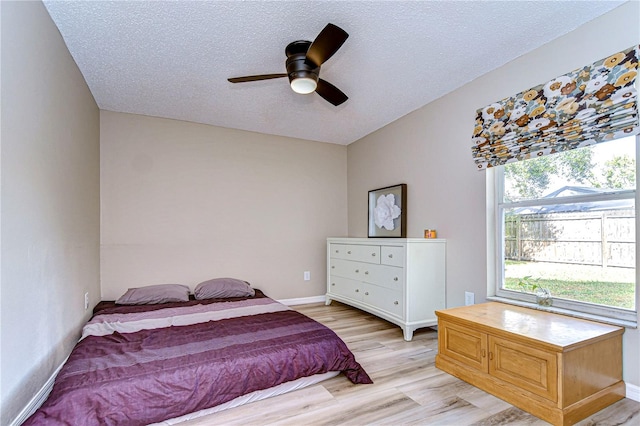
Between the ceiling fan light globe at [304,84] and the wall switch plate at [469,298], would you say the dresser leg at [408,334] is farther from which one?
the ceiling fan light globe at [304,84]

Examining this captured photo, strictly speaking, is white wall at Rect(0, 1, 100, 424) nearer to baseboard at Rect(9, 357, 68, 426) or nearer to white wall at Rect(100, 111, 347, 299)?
baseboard at Rect(9, 357, 68, 426)

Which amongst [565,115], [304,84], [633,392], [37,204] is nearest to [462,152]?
[565,115]

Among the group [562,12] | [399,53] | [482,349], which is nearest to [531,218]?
[482,349]

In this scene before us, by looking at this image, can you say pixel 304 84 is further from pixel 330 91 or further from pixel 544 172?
pixel 544 172

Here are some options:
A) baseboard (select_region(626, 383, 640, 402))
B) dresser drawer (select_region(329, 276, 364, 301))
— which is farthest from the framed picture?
baseboard (select_region(626, 383, 640, 402))

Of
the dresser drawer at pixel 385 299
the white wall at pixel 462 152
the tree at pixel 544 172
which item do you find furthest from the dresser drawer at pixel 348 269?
the tree at pixel 544 172

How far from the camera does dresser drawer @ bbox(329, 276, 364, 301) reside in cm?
365

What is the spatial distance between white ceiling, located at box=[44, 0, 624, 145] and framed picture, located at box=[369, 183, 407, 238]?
99 cm

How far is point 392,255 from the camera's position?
3129 mm

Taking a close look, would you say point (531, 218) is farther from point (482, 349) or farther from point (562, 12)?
point (562, 12)

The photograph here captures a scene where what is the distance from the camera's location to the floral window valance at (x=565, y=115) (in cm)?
185

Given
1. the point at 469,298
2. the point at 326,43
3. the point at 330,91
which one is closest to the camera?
the point at 326,43

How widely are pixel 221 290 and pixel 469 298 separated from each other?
247 cm

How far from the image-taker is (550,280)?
2.39 meters
